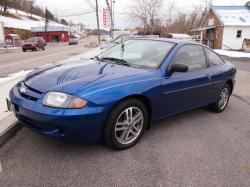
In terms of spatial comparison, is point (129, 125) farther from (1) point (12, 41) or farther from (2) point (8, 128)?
(1) point (12, 41)

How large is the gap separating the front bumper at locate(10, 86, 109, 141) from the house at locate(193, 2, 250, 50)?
30325mm

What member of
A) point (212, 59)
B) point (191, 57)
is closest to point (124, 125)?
point (191, 57)

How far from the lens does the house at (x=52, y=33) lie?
233 feet

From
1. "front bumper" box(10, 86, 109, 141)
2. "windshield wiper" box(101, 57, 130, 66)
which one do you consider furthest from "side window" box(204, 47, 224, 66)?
"front bumper" box(10, 86, 109, 141)

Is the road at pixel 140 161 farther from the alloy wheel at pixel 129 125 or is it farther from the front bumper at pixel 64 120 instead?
the front bumper at pixel 64 120

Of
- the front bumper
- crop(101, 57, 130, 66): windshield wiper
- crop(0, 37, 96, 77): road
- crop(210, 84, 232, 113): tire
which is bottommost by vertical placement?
crop(0, 37, 96, 77): road

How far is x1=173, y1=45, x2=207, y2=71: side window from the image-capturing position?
4.29 meters

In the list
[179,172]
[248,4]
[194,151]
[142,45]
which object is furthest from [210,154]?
[248,4]

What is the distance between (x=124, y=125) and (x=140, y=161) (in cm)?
52

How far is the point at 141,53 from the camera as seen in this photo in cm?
433

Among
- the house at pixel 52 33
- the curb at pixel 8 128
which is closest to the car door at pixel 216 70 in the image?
the curb at pixel 8 128

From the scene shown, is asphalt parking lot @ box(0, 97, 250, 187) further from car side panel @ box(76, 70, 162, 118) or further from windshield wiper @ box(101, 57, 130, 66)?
windshield wiper @ box(101, 57, 130, 66)

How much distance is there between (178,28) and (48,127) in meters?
52.6

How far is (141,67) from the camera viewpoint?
13.0ft
